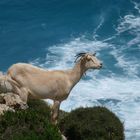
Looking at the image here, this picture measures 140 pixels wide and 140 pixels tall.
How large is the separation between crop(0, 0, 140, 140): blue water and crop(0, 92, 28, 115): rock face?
72.0 ft

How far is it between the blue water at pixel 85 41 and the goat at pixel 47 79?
21612 millimetres

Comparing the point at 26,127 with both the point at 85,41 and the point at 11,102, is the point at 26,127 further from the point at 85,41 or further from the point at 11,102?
the point at 85,41

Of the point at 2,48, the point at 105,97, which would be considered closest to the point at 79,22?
the point at 2,48

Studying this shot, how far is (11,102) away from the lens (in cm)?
2008

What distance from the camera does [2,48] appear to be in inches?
2270

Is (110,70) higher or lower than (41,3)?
lower

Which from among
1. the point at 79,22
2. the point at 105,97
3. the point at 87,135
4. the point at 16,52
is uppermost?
the point at 79,22

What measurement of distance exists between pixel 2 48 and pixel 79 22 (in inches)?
376

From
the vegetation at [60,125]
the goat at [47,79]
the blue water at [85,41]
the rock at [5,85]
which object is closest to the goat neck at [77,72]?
the goat at [47,79]

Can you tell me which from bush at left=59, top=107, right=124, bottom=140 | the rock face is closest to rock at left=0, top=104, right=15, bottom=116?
the rock face

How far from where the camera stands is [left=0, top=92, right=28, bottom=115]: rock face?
1989cm

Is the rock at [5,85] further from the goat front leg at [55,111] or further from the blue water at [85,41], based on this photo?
the blue water at [85,41]

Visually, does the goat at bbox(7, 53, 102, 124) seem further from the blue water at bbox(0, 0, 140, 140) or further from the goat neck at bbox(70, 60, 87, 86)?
the blue water at bbox(0, 0, 140, 140)

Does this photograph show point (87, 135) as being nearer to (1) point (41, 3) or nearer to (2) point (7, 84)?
(2) point (7, 84)
